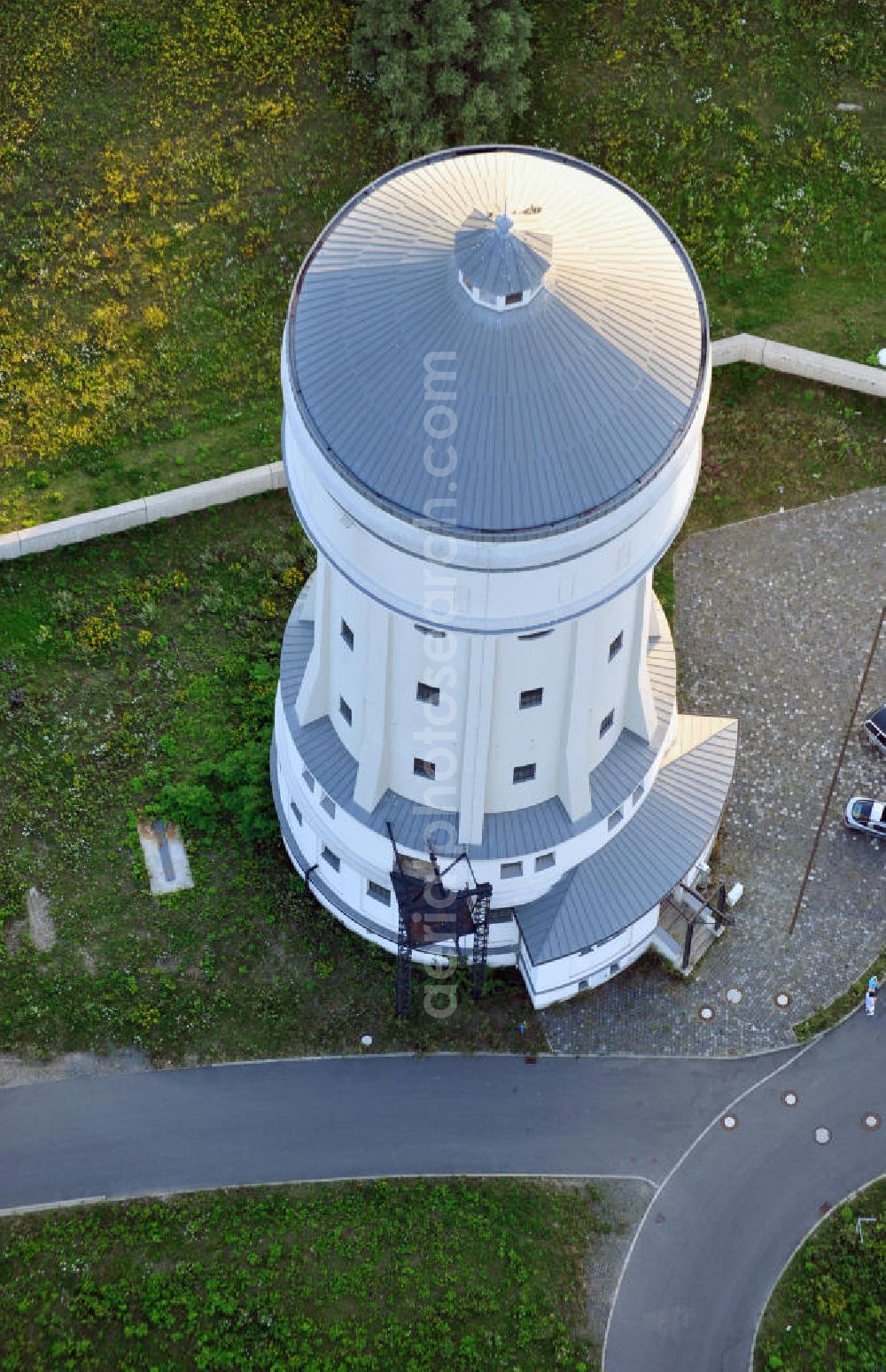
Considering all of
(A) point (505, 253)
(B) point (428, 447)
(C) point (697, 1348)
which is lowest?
(C) point (697, 1348)

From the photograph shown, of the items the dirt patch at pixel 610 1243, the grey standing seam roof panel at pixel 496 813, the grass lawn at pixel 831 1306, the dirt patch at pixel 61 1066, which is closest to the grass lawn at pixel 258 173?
the grey standing seam roof panel at pixel 496 813

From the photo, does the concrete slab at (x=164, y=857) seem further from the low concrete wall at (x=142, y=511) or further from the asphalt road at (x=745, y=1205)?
the asphalt road at (x=745, y=1205)

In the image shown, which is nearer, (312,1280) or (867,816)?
(312,1280)

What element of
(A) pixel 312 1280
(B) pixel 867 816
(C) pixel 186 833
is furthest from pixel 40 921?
(B) pixel 867 816

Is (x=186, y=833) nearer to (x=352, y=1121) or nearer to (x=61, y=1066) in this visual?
(x=61, y=1066)

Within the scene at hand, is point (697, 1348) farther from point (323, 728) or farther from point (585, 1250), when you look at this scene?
point (323, 728)

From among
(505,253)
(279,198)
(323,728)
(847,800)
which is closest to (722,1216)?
(847,800)
